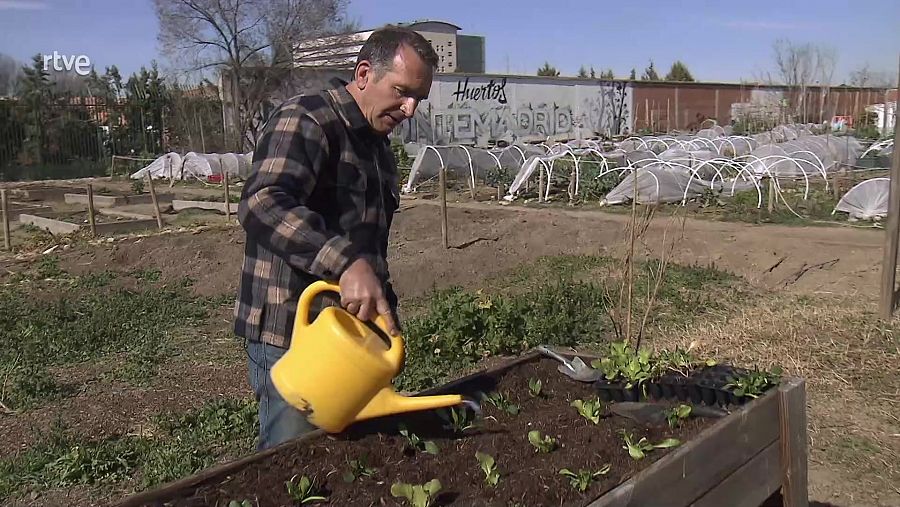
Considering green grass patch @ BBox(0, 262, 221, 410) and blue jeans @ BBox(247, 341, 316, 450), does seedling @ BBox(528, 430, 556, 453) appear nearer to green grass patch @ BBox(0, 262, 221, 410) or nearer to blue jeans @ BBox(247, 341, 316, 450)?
blue jeans @ BBox(247, 341, 316, 450)

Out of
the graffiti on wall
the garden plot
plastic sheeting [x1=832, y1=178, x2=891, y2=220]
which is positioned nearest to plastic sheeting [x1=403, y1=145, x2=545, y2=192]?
the garden plot

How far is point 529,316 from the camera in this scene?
5473mm

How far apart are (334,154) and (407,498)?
79 centimetres

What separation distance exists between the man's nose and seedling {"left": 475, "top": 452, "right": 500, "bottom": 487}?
781 millimetres

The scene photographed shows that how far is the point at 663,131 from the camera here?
32.1 meters

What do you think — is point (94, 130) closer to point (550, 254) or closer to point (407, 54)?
point (550, 254)

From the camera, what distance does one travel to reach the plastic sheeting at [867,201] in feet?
34.3

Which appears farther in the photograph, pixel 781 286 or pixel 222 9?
pixel 222 9

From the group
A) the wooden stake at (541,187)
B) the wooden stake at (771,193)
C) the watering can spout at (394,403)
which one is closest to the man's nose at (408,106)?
the watering can spout at (394,403)

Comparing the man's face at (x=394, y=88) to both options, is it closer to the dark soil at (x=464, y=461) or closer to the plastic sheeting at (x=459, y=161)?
the dark soil at (x=464, y=461)

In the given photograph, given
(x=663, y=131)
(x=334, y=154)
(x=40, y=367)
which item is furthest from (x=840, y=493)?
(x=663, y=131)

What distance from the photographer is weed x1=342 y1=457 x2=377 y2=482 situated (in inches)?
73.0

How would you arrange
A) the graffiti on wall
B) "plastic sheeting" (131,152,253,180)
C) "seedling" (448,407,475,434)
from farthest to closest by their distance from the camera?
the graffiti on wall, "plastic sheeting" (131,152,253,180), "seedling" (448,407,475,434)

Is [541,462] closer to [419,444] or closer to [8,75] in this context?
[419,444]
